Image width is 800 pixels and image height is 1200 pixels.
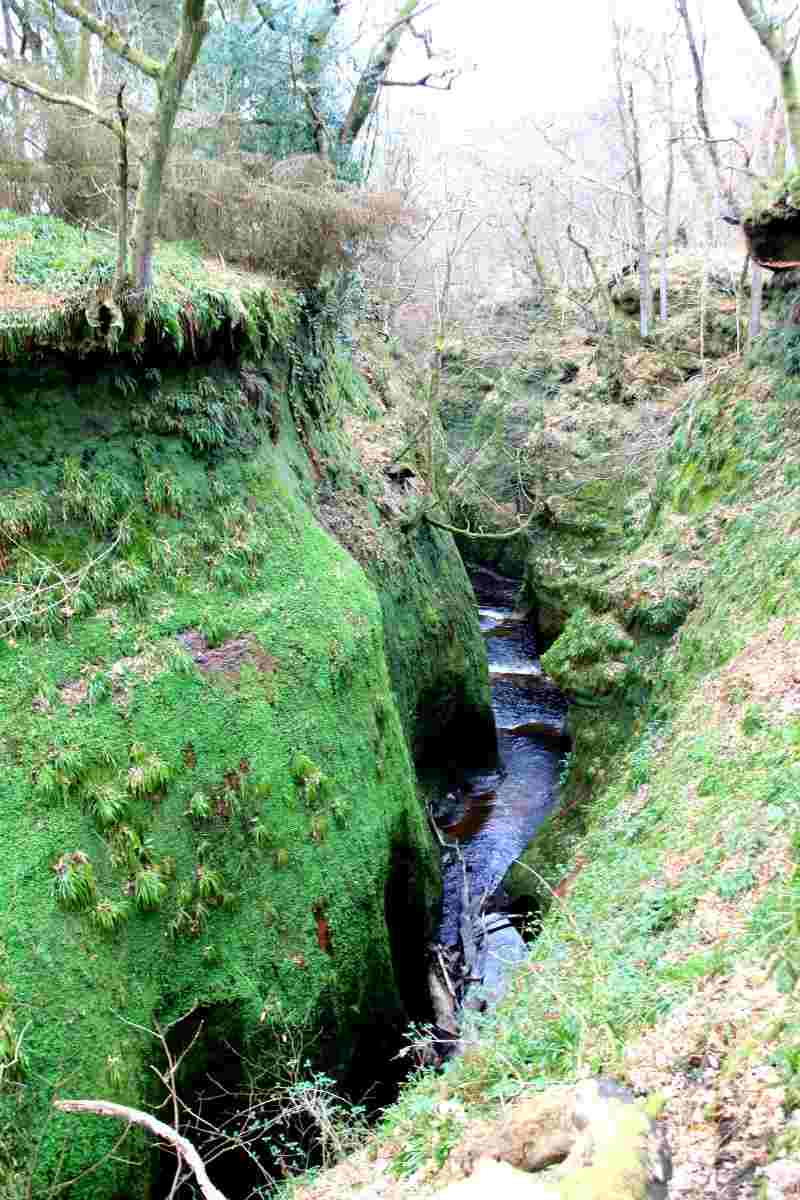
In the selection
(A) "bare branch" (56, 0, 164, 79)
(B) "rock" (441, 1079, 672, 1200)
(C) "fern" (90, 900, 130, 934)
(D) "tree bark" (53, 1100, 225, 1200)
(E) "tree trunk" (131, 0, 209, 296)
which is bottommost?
(C) "fern" (90, 900, 130, 934)

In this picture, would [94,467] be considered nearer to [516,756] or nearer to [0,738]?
[0,738]

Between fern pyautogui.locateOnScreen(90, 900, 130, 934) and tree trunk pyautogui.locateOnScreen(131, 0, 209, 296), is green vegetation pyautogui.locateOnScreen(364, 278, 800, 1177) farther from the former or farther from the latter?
tree trunk pyautogui.locateOnScreen(131, 0, 209, 296)

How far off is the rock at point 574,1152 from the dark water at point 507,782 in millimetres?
9840

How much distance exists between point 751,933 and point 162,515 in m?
8.98

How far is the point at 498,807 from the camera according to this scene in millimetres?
18328

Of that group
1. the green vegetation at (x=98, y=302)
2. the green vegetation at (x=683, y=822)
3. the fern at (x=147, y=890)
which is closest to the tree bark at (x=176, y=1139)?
the green vegetation at (x=683, y=822)

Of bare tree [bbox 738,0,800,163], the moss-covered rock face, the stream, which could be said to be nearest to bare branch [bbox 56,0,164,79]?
the moss-covered rock face

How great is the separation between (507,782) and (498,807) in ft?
3.76

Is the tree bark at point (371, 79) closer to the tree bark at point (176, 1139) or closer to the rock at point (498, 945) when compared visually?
the rock at point (498, 945)

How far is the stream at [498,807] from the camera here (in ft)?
45.3

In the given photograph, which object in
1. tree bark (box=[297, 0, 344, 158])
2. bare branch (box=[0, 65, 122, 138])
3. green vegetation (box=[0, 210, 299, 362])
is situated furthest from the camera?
tree bark (box=[297, 0, 344, 158])

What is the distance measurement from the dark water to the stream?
0.02 metres

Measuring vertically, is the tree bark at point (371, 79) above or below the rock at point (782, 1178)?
above

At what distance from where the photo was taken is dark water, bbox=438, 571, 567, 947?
1608 cm
